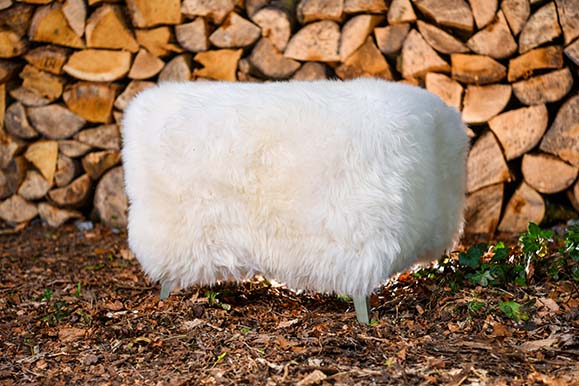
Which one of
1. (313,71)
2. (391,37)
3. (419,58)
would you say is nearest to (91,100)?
(313,71)

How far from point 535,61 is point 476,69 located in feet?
Answer: 0.85

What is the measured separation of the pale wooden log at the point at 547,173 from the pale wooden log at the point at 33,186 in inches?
98.9

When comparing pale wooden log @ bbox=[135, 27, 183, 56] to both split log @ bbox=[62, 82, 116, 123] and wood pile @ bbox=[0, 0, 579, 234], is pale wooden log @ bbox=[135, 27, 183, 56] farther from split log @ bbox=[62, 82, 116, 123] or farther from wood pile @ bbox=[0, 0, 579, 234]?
split log @ bbox=[62, 82, 116, 123]

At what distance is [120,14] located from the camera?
3600mm

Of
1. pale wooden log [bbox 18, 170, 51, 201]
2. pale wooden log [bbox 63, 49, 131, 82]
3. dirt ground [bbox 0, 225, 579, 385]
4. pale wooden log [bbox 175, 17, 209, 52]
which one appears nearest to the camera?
dirt ground [bbox 0, 225, 579, 385]

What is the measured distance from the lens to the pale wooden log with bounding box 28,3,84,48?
3.65m

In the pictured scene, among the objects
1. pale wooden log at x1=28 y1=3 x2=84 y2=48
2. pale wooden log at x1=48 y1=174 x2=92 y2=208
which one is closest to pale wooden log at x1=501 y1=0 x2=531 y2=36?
pale wooden log at x1=28 y1=3 x2=84 y2=48

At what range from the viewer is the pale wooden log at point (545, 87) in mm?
3176

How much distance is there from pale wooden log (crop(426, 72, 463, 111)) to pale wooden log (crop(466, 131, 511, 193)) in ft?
0.69

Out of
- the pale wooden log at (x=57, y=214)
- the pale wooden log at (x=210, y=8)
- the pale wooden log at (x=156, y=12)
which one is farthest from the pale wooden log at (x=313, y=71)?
the pale wooden log at (x=57, y=214)

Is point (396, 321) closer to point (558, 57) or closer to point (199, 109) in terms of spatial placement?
point (199, 109)

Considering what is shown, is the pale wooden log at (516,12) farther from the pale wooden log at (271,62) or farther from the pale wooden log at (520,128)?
the pale wooden log at (271,62)

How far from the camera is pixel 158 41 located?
3.58 meters

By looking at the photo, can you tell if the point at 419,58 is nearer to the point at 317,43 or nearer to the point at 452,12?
the point at 452,12
